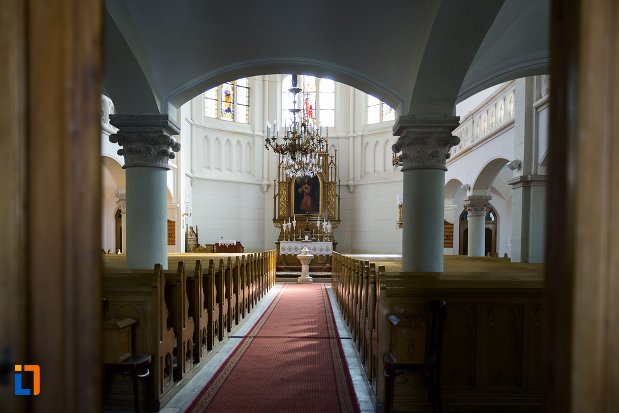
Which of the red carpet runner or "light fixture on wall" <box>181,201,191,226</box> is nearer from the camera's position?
the red carpet runner

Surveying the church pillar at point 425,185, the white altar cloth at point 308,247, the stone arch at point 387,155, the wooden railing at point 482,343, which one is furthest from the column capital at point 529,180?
the stone arch at point 387,155

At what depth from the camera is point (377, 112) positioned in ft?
64.6

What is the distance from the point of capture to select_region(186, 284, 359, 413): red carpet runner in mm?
3904

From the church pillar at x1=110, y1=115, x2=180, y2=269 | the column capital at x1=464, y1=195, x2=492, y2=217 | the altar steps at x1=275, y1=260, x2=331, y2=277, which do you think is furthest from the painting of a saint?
the church pillar at x1=110, y1=115, x2=180, y2=269

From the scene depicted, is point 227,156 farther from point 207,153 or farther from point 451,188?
point 451,188

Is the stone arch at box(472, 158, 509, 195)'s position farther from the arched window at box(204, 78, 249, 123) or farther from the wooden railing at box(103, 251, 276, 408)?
the arched window at box(204, 78, 249, 123)

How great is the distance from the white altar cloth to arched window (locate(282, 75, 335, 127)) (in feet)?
19.7

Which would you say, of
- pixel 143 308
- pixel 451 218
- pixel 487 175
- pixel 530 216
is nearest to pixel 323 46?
pixel 143 308

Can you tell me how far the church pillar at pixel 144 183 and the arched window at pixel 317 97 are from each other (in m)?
14.1

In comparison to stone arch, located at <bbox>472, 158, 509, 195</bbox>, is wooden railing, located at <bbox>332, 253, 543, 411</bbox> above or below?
below

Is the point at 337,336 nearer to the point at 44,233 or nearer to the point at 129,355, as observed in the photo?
the point at 129,355

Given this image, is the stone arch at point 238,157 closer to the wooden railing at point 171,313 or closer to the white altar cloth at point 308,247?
the white altar cloth at point 308,247

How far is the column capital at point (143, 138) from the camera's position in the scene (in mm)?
5793

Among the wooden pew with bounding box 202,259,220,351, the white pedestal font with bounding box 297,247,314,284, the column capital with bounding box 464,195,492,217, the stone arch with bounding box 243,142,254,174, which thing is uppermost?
the stone arch with bounding box 243,142,254,174
